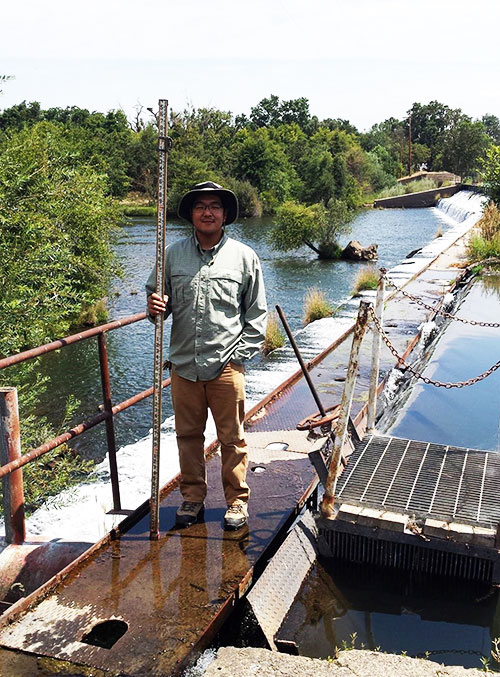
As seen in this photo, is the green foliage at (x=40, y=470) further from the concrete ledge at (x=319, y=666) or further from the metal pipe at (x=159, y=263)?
the concrete ledge at (x=319, y=666)

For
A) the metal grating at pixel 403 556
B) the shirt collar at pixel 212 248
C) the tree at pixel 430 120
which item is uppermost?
the tree at pixel 430 120

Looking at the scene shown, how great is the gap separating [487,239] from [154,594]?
18972 millimetres

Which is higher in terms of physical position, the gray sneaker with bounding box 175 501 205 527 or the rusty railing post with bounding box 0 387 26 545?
the rusty railing post with bounding box 0 387 26 545

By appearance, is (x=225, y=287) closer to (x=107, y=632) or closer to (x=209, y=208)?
(x=209, y=208)

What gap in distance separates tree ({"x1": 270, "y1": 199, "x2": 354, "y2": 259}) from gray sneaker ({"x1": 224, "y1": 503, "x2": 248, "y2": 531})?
2267 centimetres

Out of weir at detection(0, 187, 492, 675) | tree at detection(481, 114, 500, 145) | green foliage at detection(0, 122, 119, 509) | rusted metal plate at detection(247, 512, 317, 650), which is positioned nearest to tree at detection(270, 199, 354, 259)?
green foliage at detection(0, 122, 119, 509)

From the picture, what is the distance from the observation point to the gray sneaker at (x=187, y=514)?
13.7 ft

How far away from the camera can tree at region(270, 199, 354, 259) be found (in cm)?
2655

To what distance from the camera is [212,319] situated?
12.7 feet

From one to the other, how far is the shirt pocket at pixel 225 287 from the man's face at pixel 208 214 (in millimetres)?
241

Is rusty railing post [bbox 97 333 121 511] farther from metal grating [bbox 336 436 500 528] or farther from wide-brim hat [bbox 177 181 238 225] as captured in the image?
metal grating [bbox 336 436 500 528]

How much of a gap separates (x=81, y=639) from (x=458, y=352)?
8094 millimetres

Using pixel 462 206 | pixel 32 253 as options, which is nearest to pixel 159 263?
pixel 32 253

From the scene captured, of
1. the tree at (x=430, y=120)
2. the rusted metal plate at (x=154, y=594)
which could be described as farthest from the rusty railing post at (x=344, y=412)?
the tree at (x=430, y=120)
